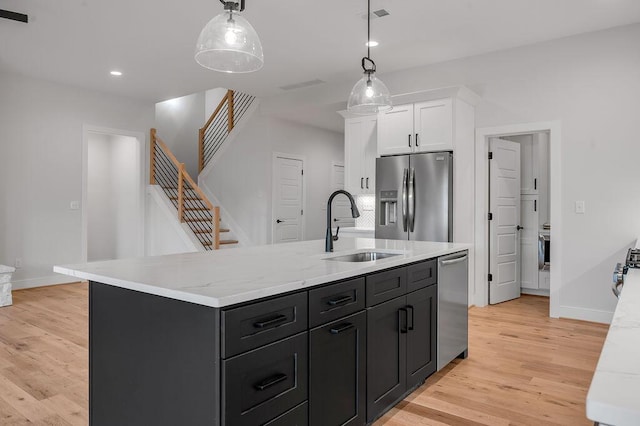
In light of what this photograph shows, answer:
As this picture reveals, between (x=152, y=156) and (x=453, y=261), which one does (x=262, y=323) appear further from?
(x=152, y=156)

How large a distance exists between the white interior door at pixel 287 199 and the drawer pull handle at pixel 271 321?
5.74 meters

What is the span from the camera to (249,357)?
1510mm

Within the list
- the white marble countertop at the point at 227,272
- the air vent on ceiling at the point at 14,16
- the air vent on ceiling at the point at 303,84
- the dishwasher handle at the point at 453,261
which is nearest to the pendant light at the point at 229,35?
the white marble countertop at the point at 227,272

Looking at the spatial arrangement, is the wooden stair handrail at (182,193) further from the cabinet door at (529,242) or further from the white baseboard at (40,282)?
the cabinet door at (529,242)

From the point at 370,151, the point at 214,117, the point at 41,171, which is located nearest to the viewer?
the point at 370,151

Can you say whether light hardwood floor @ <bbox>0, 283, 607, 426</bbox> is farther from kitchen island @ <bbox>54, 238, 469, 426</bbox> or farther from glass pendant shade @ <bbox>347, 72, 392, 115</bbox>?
glass pendant shade @ <bbox>347, 72, 392, 115</bbox>

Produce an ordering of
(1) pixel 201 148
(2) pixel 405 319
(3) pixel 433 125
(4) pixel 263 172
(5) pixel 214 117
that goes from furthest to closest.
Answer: (1) pixel 201 148, (5) pixel 214 117, (4) pixel 263 172, (3) pixel 433 125, (2) pixel 405 319

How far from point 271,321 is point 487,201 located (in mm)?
4211

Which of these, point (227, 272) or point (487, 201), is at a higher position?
point (487, 201)

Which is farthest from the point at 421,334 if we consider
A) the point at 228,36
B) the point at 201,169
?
the point at 201,169

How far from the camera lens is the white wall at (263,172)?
7.30 meters

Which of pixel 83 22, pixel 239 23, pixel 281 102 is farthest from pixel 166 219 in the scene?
pixel 239 23

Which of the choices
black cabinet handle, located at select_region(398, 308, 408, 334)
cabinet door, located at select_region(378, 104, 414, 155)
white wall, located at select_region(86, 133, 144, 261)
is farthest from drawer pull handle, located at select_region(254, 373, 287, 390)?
white wall, located at select_region(86, 133, 144, 261)

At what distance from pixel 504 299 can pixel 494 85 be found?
2.53m
